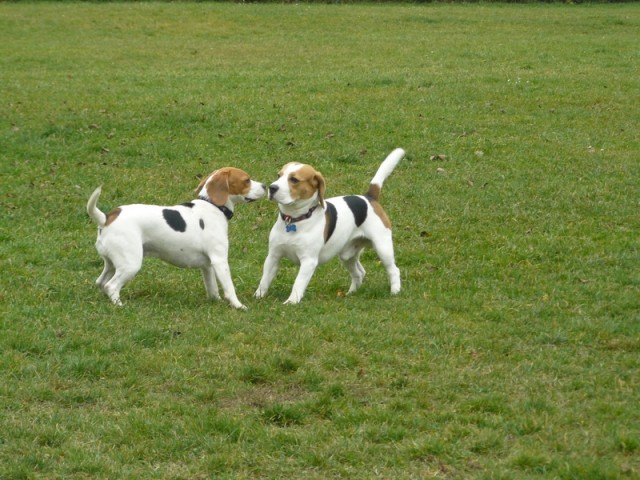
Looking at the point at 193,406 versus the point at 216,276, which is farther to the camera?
the point at 216,276

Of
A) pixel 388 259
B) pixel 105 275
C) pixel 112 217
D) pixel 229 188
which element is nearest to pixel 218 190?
pixel 229 188

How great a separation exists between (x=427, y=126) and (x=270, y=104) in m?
3.13

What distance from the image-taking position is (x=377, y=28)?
3130cm

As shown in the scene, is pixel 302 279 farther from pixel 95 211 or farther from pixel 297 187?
pixel 95 211

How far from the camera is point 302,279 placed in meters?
9.20

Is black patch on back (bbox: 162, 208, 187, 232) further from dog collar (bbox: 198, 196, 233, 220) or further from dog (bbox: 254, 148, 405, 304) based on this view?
dog (bbox: 254, 148, 405, 304)

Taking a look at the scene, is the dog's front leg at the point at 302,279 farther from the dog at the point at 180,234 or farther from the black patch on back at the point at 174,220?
the black patch on back at the point at 174,220

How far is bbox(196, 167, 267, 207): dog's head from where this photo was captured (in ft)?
30.6

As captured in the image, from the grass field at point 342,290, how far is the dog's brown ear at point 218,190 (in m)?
0.88

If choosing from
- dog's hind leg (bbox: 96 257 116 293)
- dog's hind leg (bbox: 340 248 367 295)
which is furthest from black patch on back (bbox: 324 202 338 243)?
dog's hind leg (bbox: 96 257 116 293)

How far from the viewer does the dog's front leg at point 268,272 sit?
9.40m

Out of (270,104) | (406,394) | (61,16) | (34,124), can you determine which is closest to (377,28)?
(61,16)

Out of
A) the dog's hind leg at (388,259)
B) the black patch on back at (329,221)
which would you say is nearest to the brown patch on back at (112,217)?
the black patch on back at (329,221)

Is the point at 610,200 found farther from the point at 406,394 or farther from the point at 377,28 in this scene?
the point at 377,28
